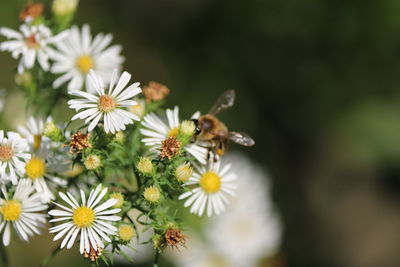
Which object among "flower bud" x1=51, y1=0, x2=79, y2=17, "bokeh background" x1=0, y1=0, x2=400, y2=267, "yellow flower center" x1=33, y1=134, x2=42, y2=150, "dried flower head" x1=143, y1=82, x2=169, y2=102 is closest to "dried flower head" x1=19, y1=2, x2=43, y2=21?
"flower bud" x1=51, y1=0, x2=79, y2=17

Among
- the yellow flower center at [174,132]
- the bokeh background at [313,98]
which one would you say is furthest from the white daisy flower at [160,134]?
the bokeh background at [313,98]

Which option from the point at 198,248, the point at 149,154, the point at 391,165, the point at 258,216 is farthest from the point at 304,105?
the point at 149,154

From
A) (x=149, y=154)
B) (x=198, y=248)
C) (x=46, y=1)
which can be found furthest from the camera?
(x=46, y=1)

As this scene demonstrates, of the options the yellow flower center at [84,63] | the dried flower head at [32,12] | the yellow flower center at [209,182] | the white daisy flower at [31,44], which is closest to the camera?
the yellow flower center at [209,182]

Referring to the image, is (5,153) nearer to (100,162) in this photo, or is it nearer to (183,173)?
(100,162)

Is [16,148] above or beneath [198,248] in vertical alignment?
beneath

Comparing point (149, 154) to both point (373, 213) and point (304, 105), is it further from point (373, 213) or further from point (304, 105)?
point (373, 213)

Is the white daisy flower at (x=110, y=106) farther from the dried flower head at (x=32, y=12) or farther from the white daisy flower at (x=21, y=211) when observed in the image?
the dried flower head at (x=32, y=12)
